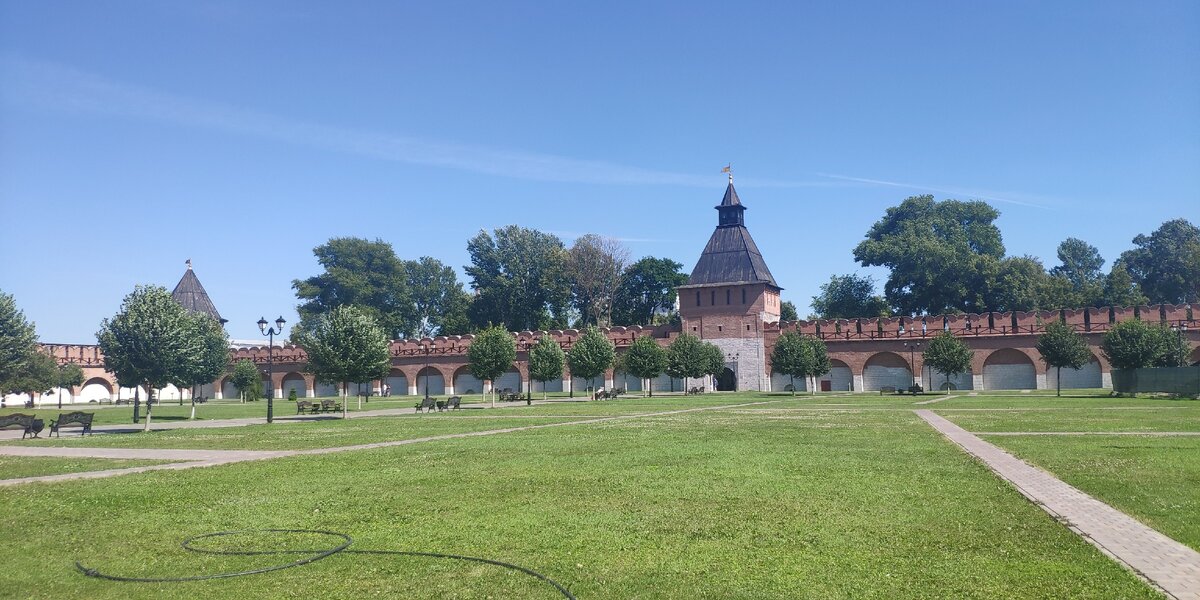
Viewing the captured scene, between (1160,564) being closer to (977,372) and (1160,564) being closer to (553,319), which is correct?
(977,372)

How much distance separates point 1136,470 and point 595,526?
8.45 m

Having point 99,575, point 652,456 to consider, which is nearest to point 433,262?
point 652,456

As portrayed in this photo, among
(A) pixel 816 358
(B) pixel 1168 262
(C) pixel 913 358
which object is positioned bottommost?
(C) pixel 913 358

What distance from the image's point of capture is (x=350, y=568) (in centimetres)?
695

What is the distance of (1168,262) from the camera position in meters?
76.6

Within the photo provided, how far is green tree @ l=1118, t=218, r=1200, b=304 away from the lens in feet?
239

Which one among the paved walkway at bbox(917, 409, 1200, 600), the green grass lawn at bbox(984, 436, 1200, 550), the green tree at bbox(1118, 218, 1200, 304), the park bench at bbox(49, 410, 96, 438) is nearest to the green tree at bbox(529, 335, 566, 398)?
the park bench at bbox(49, 410, 96, 438)

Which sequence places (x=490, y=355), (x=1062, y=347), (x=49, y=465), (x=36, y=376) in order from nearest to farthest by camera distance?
(x=49, y=465) < (x=490, y=355) < (x=1062, y=347) < (x=36, y=376)

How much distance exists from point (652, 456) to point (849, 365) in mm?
49098

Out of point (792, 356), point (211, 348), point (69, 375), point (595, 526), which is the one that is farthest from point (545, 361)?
point (595, 526)

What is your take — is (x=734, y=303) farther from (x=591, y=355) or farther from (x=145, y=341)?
(x=145, y=341)

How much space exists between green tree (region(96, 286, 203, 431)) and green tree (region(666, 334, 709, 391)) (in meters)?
33.8

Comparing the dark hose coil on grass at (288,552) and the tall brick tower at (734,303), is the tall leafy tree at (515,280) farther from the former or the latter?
the dark hose coil on grass at (288,552)

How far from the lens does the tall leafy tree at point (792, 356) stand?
54.0 metres
